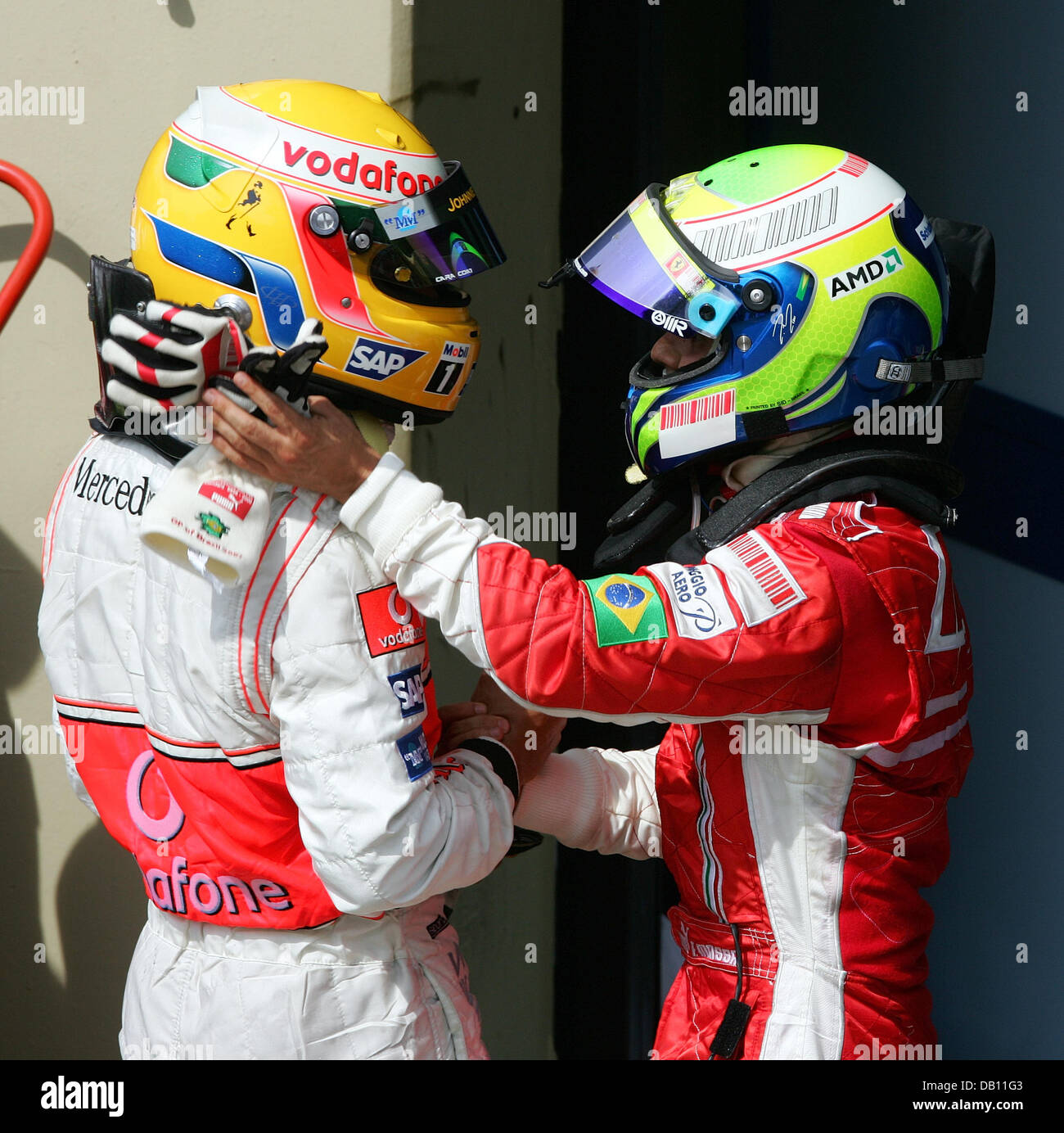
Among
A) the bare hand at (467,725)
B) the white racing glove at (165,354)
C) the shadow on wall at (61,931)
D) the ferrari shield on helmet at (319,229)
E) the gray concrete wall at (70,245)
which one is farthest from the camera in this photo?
the shadow on wall at (61,931)

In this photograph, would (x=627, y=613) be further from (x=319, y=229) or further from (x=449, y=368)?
(x=319, y=229)

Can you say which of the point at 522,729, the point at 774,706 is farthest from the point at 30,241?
the point at 774,706

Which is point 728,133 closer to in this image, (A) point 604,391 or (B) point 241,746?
(A) point 604,391

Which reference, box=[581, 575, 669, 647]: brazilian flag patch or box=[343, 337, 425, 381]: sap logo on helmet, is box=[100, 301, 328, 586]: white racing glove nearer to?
box=[343, 337, 425, 381]: sap logo on helmet

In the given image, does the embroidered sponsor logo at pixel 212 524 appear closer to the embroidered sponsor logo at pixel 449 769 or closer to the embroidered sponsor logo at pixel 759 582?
the embroidered sponsor logo at pixel 449 769

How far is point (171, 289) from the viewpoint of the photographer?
1.97 metres

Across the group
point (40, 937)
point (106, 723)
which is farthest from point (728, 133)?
point (40, 937)

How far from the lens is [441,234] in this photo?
1.99 metres

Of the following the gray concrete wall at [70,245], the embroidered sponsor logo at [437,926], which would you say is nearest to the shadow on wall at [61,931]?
the gray concrete wall at [70,245]

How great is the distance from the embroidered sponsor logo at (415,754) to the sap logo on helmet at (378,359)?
22.4 inches

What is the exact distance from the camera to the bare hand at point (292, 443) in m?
1.77

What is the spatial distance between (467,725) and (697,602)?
52cm

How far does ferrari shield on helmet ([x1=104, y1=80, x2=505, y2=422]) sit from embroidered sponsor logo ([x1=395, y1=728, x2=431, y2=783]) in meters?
0.56

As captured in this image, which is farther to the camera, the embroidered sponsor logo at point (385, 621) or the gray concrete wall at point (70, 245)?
the gray concrete wall at point (70, 245)
